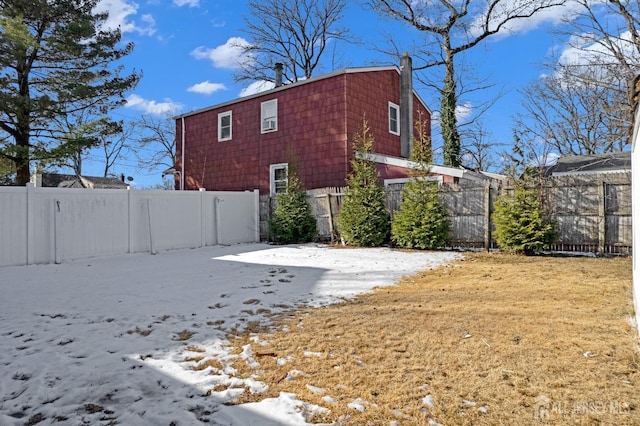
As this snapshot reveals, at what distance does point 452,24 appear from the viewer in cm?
1578

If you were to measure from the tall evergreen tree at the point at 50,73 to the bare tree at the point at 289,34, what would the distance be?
9.80m

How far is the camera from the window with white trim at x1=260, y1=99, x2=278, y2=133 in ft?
44.8

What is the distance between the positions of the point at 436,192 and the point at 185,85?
19620mm

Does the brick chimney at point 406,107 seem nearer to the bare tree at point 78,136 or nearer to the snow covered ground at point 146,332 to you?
the snow covered ground at point 146,332

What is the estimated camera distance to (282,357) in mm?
2748

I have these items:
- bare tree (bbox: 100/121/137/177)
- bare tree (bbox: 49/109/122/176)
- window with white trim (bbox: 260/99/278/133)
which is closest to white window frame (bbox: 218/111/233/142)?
window with white trim (bbox: 260/99/278/133)

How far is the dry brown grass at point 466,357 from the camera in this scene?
6.46 feet

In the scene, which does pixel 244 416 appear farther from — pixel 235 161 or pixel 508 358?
pixel 235 161

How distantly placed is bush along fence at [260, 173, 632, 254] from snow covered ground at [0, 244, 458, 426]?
2.32 m

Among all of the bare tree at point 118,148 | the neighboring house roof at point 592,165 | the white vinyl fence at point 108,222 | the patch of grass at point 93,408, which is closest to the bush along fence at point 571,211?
the neighboring house roof at point 592,165

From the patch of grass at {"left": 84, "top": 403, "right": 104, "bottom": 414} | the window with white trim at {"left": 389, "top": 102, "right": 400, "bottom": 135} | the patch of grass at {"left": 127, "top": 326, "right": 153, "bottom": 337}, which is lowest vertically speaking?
the patch of grass at {"left": 84, "top": 403, "right": 104, "bottom": 414}

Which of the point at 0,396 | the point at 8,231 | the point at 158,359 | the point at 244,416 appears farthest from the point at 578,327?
the point at 8,231

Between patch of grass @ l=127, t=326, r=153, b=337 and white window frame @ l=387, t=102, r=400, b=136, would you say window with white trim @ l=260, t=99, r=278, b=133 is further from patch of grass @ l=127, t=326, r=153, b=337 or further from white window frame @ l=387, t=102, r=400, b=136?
patch of grass @ l=127, t=326, r=153, b=337

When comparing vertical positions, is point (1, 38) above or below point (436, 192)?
above
